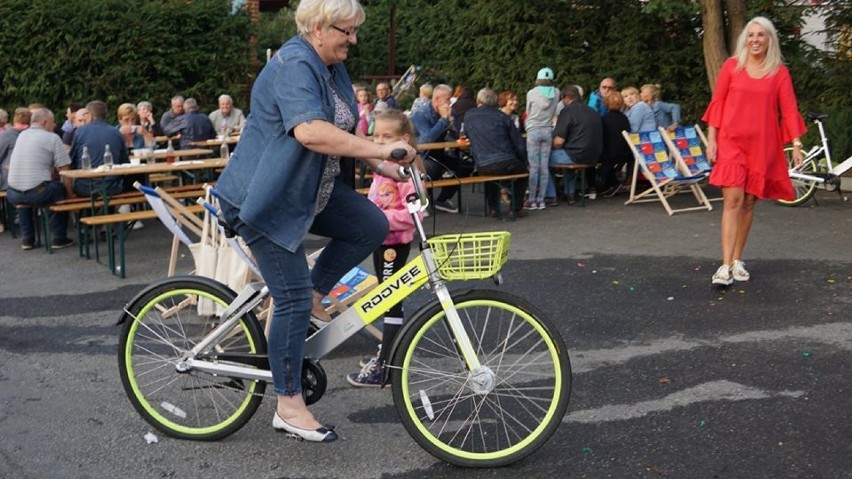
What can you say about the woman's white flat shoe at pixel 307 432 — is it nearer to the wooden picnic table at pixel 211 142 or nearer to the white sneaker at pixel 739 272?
the white sneaker at pixel 739 272

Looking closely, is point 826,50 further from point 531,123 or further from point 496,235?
point 496,235

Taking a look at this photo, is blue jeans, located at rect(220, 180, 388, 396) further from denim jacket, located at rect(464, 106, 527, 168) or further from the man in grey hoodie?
the man in grey hoodie

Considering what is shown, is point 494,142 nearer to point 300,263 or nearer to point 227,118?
point 227,118

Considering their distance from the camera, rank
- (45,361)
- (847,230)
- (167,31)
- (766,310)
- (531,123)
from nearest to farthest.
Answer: (45,361) < (766,310) < (847,230) < (531,123) < (167,31)

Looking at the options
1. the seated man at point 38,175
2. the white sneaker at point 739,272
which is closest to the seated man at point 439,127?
the seated man at point 38,175

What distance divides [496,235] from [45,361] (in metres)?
3.56

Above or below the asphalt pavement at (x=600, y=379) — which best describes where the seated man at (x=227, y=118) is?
above

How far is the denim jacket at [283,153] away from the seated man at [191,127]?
1121cm

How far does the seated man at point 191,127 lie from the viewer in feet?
50.7

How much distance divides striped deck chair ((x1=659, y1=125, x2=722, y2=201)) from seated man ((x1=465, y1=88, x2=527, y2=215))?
6.25ft

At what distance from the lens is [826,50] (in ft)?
54.2

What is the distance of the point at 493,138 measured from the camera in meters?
12.4

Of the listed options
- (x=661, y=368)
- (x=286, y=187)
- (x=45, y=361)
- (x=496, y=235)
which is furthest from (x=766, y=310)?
(x=45, y=361)

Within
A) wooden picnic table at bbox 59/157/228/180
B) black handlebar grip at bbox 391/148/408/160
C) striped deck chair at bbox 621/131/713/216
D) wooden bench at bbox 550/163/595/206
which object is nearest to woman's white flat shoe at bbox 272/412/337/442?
black handlebar grip at bbox 391/148/408/160
